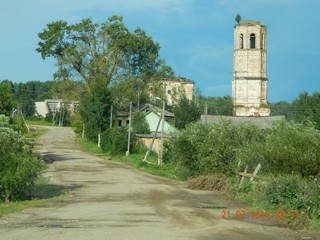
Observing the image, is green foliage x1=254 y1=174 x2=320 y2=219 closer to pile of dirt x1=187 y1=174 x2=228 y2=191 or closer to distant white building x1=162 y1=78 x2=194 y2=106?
pile of dirt x1=187 y1=174 x2=228 y2=191

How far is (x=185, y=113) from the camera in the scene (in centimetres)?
7319

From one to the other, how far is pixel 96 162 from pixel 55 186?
57.6 feet

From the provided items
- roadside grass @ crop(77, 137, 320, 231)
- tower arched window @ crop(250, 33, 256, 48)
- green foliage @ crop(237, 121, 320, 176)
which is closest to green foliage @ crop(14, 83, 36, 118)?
tower arched window @ crop(250, 33, 256, 48)

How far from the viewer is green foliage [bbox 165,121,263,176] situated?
30438 mm

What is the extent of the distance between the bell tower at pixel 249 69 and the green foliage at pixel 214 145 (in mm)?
56067

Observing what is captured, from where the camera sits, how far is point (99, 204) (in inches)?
844

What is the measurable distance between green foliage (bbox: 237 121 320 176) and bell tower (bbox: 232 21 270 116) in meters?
63.9

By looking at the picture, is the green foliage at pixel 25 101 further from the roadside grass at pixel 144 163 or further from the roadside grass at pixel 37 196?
the roadside grass at pixel 37 196

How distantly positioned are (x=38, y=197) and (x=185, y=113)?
163 feet

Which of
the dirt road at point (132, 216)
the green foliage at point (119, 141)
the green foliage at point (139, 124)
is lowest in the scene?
the dirt road at point (132, 216)

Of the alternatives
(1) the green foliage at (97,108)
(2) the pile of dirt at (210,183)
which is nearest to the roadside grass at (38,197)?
(2) the pile of dirt at (210,183)

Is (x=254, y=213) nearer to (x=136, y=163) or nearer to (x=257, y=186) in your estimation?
(x=257, y=186)

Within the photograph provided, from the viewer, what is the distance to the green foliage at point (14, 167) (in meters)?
22.3

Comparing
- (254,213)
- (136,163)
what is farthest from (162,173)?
(254,213)
